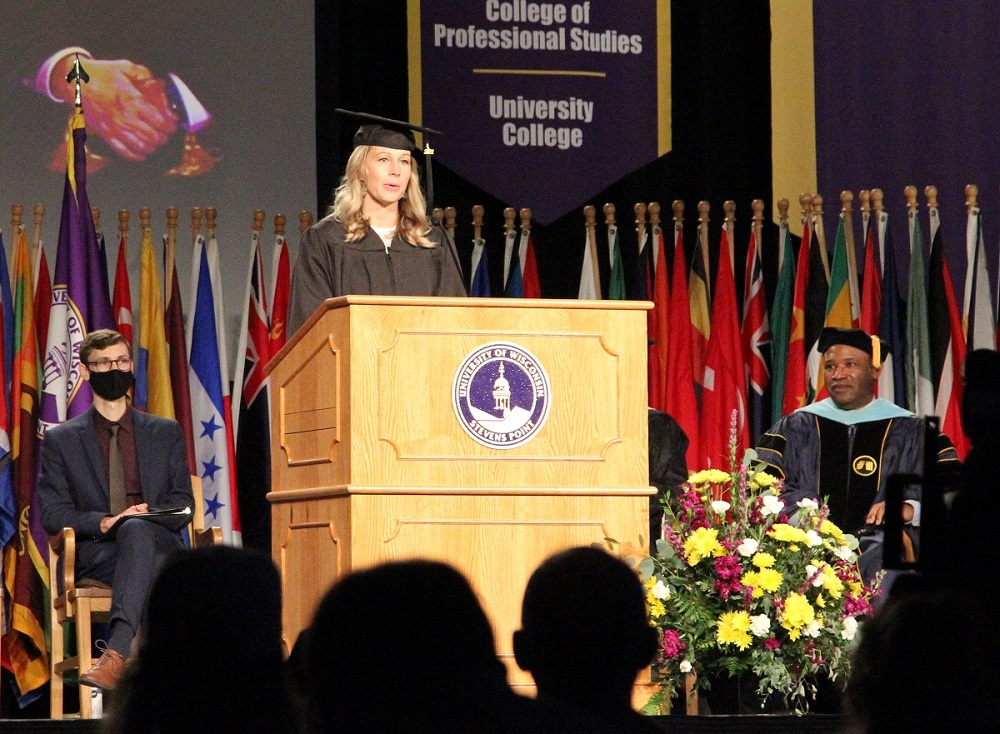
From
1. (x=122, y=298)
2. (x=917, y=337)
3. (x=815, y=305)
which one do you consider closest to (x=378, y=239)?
(x=122, y=298)

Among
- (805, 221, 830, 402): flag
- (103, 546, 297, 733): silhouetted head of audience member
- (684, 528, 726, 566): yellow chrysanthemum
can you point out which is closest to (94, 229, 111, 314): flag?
(805, 221, 830, 402): flag

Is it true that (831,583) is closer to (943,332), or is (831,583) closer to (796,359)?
(796,359)

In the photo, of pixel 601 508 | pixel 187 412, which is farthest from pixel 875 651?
pixel 187 412

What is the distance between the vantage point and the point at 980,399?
7.20ft

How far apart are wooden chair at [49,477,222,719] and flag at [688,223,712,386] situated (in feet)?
8.93

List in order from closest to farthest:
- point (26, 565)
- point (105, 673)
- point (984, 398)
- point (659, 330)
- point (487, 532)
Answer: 1. point (984, 398)
2. point (487, 532)
3. point (105, 673)
4. point (26, 565)
5. point (659, 330)

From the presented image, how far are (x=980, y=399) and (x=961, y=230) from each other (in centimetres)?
593

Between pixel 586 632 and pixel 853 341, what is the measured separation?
15.0 ft

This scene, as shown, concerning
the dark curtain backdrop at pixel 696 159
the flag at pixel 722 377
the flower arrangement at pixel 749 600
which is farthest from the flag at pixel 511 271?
the flower arrangement at pixel 749 600

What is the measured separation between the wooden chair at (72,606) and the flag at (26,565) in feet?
3.12

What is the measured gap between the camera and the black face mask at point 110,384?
576 centimetres

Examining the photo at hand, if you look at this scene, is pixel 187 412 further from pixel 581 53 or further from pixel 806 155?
pixel 806 155

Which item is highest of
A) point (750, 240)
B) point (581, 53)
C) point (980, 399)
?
point (581, 53)

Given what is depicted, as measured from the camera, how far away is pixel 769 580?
4207 mm
